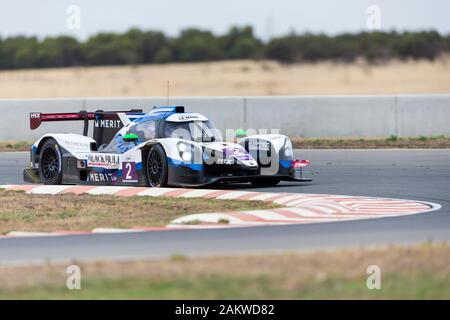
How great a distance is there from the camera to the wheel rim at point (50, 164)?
17.7 metres

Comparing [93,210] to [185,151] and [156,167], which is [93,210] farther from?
[156,167]

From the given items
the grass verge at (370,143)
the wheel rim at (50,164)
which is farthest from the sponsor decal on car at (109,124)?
the grass verge at (370,143)

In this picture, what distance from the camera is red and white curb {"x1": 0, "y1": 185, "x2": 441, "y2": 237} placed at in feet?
40.1

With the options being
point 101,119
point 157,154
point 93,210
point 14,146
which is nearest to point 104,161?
point 101,119

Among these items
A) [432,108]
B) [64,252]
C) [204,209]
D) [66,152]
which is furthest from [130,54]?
[64,252]

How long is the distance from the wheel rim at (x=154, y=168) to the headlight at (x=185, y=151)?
0.35 m

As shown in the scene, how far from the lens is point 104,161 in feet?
55.4

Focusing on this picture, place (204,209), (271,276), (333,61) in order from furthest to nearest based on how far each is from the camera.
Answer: (333,61) → (204,209) → (271,276)

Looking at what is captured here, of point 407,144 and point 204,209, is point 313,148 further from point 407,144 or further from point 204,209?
point 204,209

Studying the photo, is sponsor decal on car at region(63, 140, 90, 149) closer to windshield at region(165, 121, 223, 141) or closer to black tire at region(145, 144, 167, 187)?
black tire at region(145, 144, 167, 187)

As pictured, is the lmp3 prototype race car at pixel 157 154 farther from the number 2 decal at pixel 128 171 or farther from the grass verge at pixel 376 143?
the grass verge at pixel 376 143

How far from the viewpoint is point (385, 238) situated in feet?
35.7

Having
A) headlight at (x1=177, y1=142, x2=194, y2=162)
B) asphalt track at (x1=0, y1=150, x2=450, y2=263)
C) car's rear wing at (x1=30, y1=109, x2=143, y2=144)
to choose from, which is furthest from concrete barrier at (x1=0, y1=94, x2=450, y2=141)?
asphalt track at (x1=0, y1=150, x2=450, y2=263)
